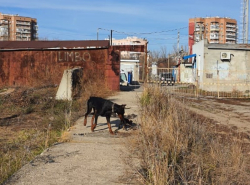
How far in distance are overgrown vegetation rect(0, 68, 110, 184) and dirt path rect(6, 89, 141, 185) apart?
340mm

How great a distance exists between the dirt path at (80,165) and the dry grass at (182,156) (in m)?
0.41

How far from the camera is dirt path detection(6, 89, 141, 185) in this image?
15.1 feet

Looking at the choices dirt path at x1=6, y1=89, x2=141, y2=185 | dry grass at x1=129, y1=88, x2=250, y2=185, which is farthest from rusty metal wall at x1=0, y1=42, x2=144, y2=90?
dry grass at x1=129, y1=88, x2=250, y2=185

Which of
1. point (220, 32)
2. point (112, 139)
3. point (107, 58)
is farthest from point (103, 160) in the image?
point (220, 32)

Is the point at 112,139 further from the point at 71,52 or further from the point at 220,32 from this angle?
the point at 220,32

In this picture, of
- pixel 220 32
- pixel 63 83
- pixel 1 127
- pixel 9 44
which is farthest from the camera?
pixel 220 32

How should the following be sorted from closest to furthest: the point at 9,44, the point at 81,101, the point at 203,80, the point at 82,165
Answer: the point at 82,165 < the point at 81,101 < the point at 9,44 < the point at 203,80

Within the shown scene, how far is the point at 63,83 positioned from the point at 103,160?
32.2 ft

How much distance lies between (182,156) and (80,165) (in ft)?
5.48

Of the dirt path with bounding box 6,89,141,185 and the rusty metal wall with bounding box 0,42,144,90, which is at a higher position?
the rusty metal wall with bounding box 0,42,144,90

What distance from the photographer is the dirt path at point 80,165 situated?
4.60m

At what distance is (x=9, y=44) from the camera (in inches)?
918

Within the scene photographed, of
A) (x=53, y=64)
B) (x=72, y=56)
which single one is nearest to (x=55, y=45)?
(x=53, y=64)

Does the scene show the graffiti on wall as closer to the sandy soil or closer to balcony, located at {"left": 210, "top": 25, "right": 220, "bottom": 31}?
the sandy soil
